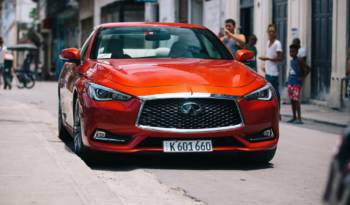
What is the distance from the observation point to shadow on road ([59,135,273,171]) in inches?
345

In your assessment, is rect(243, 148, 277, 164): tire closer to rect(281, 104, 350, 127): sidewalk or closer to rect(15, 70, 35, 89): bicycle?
rect(281, 104, 350, 127): sidewalk

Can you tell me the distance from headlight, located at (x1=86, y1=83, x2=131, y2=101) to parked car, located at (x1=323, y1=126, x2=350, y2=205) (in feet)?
16.8

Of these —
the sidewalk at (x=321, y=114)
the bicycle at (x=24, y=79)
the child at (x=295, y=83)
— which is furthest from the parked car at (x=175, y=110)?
the bicycle at (x=24, y=79)

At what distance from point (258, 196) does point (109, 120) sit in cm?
197

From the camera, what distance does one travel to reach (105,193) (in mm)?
6445

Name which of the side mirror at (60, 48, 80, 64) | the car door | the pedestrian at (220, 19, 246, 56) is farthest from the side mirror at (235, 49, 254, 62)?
the pedestrian at (220, 19, 246, 56)

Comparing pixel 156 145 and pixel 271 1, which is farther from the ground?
pixel 271 1

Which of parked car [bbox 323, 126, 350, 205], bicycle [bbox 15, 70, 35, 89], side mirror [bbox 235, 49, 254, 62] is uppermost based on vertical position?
side mirror [bbox 235, 49, 254, 62]

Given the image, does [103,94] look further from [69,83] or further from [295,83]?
[295,83]

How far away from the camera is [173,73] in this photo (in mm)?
8805

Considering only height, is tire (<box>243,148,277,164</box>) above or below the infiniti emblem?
below

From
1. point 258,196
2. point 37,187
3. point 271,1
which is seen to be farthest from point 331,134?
point 271,1

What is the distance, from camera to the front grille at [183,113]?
27.5 feet

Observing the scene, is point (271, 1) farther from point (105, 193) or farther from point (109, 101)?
point (105, 193)
